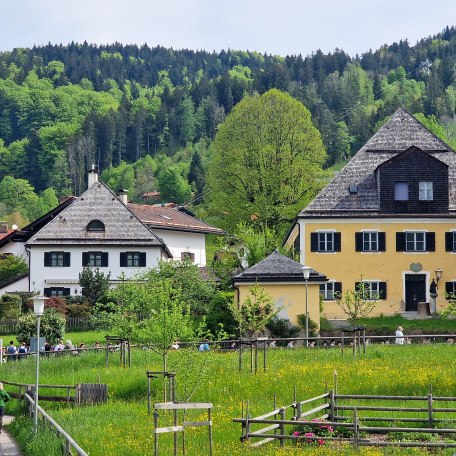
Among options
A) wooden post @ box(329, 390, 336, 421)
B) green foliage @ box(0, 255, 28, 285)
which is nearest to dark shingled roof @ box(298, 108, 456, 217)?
green foliage @ box(0, 255, 28, 285)

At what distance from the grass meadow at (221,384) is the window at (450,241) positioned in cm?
2015

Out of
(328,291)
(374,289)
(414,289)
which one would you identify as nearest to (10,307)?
(328,291)

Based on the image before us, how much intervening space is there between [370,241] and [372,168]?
166 inches

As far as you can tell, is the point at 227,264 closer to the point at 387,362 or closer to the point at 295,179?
the point at 295,179

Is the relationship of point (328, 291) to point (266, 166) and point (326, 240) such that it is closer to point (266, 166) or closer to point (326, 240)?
point (326, 240)

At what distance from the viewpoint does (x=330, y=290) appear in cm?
6988

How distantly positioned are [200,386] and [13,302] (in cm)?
3438

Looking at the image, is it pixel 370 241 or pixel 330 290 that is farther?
pixel 370 241

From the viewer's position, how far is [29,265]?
8450 cm

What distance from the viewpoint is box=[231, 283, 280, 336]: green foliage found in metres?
54.0

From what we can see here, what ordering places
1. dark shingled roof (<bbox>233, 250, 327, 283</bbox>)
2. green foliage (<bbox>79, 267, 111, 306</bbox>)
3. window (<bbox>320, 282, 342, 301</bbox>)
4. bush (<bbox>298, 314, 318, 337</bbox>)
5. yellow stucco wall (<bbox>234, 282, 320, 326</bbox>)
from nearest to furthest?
1. bush (<bbox>298, 314, 318, 337</bbox>)
2. yellow stucco wall (<bbox>234, 282, 320, 326</bbox>)
3. dark shingled roof (<bbox>233, 250, 327, 283</bbox>)
4. window (<bbox>320, 282, 342, 301</bbox>)
5. green foliage (<bbox>79, 267, 111, 306</bbox>)

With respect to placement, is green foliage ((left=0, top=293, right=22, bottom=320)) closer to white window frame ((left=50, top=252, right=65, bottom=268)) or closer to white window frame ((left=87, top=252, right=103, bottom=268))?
white window frame ((left=50, top=252, right=65, bottom=268))

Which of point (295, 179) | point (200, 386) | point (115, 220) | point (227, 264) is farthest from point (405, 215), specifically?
point (200, 386)

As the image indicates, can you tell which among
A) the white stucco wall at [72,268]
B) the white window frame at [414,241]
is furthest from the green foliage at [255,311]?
the white stucco wall at [72,268]
